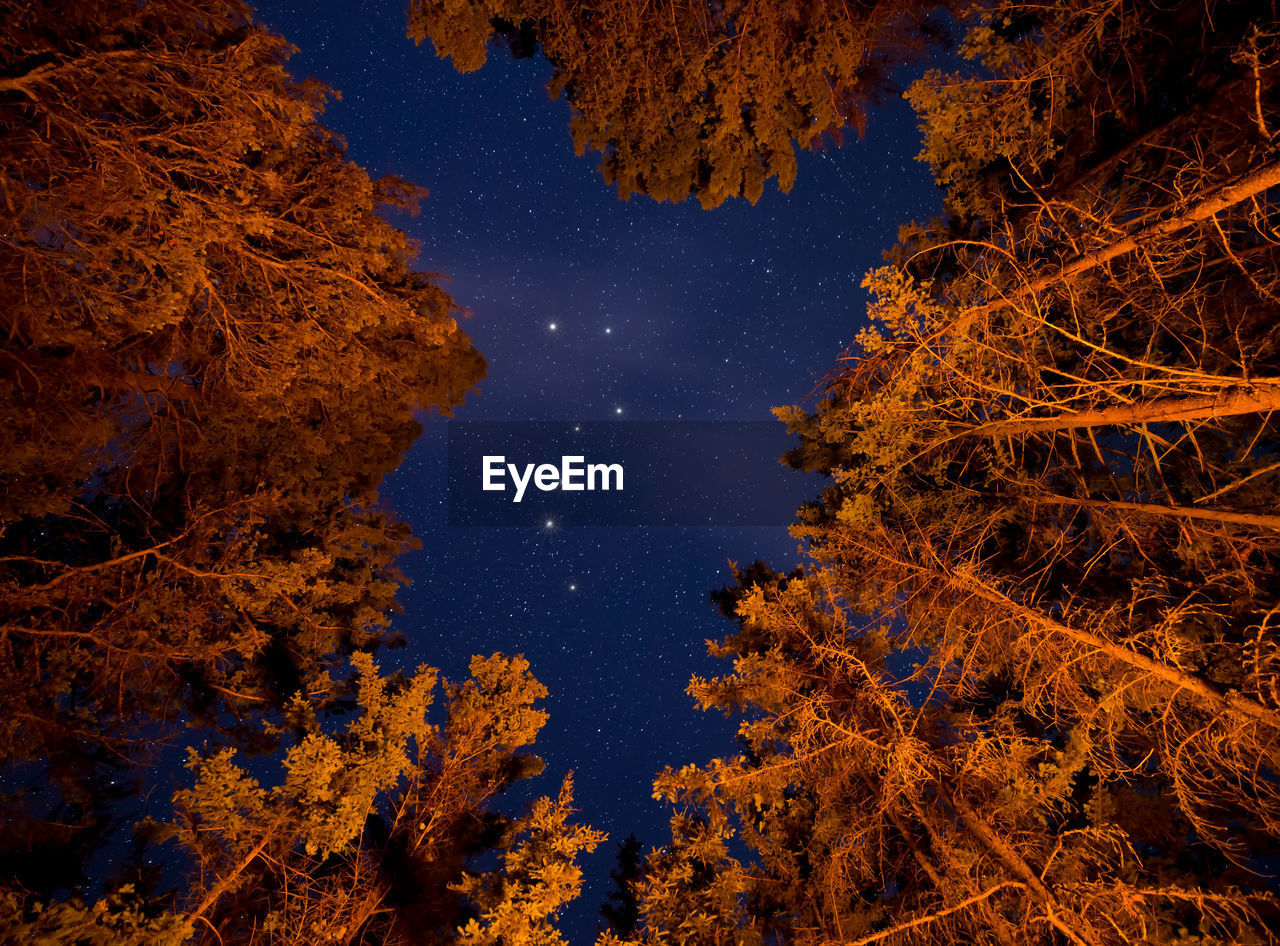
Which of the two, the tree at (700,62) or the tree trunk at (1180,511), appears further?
the tree at (700,62)

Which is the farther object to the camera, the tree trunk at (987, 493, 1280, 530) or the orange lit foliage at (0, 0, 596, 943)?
the orange lit foliage at (0, 0, 596, 943)

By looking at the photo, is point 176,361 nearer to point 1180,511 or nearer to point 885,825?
point 885,825

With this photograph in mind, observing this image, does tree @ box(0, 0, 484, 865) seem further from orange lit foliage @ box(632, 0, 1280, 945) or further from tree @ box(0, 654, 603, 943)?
orange lit foliage @ box(632, 0, 1280, 945)

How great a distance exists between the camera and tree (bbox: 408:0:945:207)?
4855mm

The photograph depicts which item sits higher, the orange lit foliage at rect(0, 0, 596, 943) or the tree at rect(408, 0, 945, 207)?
the tree at rect(408, 0, 945, 207)

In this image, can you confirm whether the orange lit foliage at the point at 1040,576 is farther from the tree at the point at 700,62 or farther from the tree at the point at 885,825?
the tree at the point at 700,62

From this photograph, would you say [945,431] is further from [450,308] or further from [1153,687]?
[450,308]

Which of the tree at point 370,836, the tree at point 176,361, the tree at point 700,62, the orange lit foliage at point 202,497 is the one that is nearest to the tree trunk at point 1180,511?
the tree at point 700,62

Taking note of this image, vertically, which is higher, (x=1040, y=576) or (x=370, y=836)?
(x=1040, y=576)

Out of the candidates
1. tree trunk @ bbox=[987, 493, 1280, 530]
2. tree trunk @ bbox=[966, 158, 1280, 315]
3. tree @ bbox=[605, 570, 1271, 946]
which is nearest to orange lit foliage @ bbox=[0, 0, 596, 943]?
tree @ bbox=[605, 570, 1271, 946]

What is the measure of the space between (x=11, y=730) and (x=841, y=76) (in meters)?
9.90

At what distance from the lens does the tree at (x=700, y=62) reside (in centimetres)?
486

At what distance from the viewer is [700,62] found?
5.03 metres

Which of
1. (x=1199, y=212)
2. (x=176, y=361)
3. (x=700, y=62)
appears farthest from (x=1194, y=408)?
(x=176, y=361)
